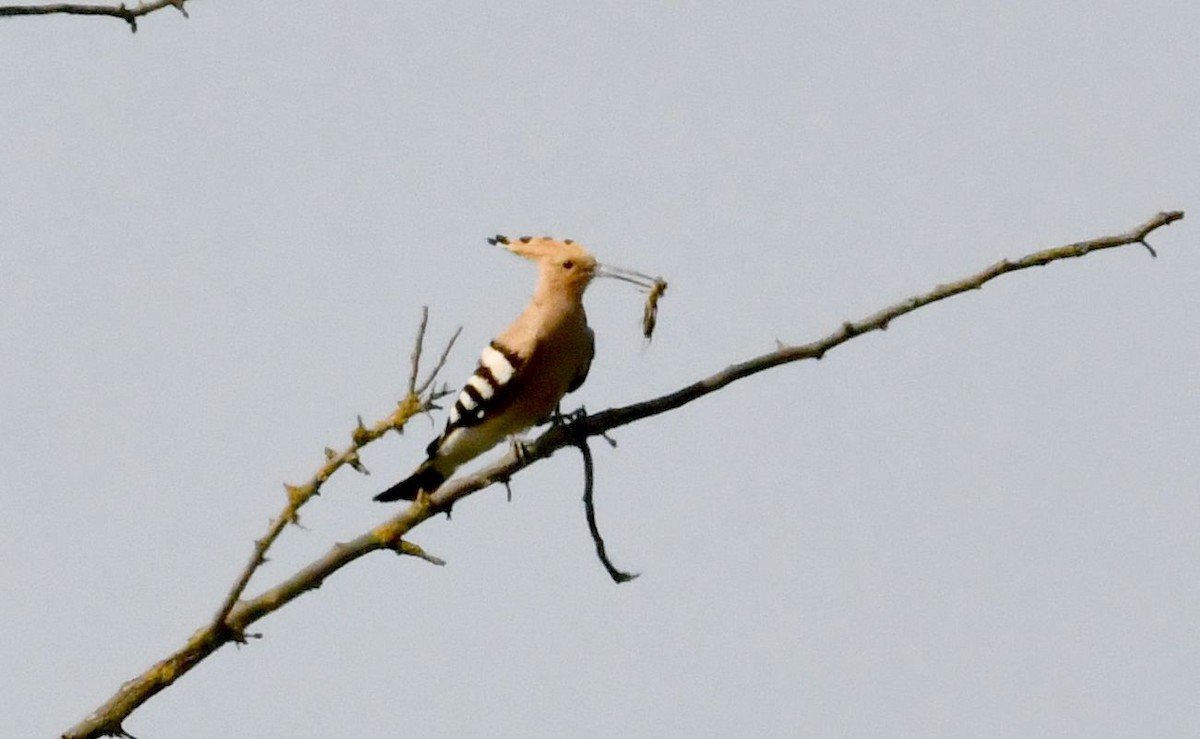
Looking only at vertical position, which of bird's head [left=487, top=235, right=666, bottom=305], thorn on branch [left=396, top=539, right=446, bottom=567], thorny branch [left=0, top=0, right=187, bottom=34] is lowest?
thorn on branch [left=396, top=539, right=446, bottom=567]

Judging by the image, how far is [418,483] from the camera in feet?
17.1

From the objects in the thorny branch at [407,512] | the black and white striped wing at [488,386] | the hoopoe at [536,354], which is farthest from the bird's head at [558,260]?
the thorny branch at [407,512]

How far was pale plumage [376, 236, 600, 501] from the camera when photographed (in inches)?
193

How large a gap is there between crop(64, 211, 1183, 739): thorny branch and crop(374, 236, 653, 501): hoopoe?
1.58 metres

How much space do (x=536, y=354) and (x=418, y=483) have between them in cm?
60

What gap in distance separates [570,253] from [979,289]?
2.01 metres

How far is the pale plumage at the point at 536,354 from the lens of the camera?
490 cm

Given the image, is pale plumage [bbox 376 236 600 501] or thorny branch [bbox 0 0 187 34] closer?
thorny branch [bbox 0 0 187 34]

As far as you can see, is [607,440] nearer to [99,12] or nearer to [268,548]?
[268,548]

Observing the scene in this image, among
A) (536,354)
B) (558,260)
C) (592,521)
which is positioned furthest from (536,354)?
(592,521)

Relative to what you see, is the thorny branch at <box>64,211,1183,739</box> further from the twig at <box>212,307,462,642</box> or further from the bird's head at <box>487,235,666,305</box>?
the bird's head at <box>487,235,666,305</box>

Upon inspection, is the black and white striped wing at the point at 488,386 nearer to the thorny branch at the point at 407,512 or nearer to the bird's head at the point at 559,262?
the bird's head at the point at 559,262

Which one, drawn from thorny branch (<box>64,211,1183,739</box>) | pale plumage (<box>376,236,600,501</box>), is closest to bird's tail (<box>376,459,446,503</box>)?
pale plumage (<box>376,236,600,501</box>)

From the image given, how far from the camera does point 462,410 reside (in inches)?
198
